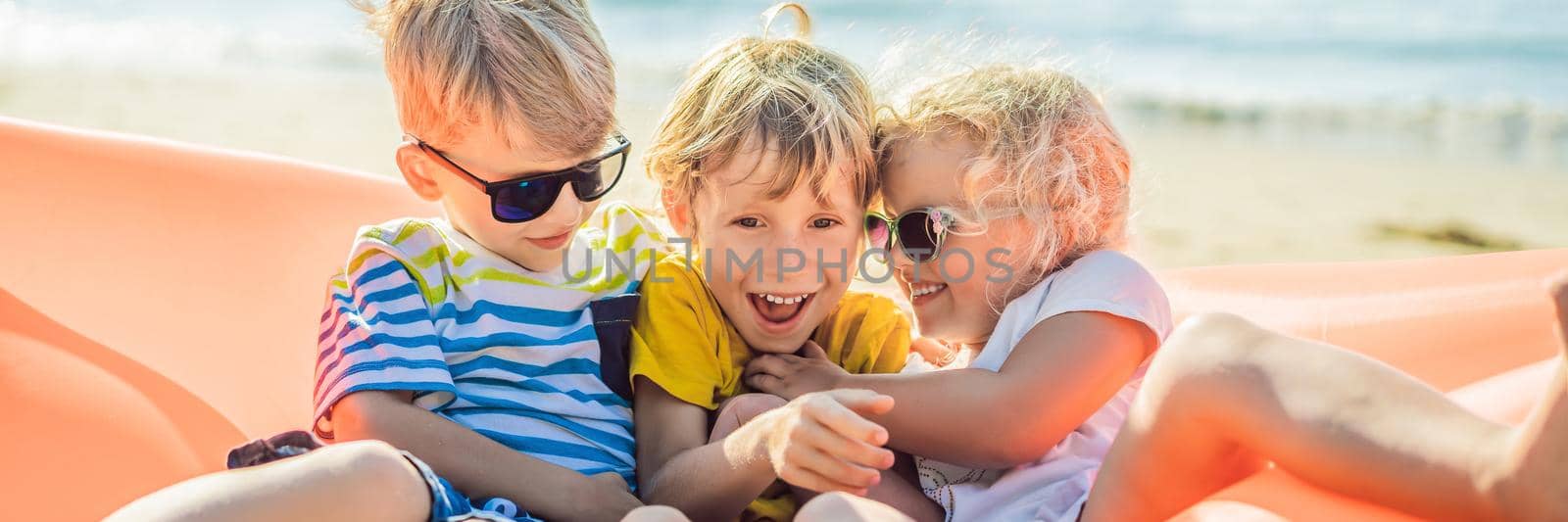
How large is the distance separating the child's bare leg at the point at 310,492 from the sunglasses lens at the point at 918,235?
79 centimetres

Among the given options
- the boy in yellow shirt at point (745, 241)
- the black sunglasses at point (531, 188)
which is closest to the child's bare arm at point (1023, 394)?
the boy in yellow shirt at point (745, 241)

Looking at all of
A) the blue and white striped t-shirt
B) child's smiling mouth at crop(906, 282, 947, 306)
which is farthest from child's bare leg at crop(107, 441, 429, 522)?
child's smiling mouth at crop(906, 282, 947, 306)

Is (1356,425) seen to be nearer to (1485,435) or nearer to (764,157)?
(1485,435)

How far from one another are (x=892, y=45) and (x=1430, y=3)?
9.42m

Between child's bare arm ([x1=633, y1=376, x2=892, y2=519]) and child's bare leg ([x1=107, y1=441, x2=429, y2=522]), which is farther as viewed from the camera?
child's bare arm ([x1=633, y1=376, x2=892, y2=519])

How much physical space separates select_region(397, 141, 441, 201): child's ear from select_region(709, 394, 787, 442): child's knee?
548 mm

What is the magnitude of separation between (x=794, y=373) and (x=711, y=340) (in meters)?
0.14

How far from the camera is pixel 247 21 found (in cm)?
1016

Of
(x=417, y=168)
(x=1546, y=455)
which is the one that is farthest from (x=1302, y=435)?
(x=417, y=168)

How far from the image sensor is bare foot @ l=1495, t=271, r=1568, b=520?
1.12m

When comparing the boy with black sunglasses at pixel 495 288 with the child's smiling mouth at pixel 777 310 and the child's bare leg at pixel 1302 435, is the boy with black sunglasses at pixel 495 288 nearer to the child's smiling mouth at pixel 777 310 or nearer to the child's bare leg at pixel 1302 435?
the child's smiling mouth at pixel 777 310

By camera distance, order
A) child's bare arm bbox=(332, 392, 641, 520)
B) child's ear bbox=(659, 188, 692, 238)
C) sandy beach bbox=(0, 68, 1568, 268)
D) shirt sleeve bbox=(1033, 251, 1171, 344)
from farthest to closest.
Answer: sandy beach bbox=(0, 68, 1568, 268) → child's ear bbox=(659, 188, 692, 238) → shirt sleeve bbox=(1033, 251, 1171, 344) → child's bare arm bbox=(332, 392, 641, 520)

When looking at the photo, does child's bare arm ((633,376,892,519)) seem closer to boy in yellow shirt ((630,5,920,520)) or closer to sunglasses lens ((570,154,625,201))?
boy in yellow shirt ((630,5,920,520))

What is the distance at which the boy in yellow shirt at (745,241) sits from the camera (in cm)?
186
